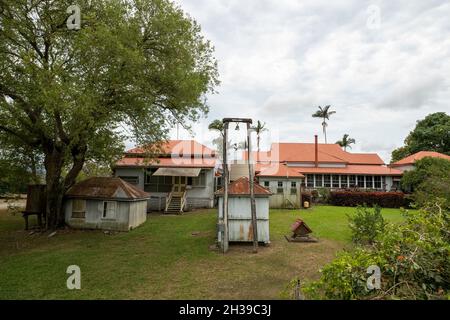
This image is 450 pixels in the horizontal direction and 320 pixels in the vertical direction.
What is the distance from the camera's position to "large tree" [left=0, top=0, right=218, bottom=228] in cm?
1073

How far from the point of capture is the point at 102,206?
1545cm

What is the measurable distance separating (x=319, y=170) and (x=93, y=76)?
2851 cm

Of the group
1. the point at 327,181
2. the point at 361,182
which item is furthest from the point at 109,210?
the point at 361,182

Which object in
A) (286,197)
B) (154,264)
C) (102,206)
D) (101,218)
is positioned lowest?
(154,264)

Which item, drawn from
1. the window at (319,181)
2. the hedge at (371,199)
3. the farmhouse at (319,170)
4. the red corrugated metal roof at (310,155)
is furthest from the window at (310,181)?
the hedge at (371,199)

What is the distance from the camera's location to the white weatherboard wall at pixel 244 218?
12.2 metres

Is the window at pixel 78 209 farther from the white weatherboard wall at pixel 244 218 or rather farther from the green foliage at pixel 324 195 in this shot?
the green foliage at pixel 324 195

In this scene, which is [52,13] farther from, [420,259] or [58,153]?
[420,259]

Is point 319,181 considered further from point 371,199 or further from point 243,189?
point 243,189

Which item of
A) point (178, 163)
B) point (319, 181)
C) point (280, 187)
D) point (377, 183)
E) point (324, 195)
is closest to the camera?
point (178, 163)

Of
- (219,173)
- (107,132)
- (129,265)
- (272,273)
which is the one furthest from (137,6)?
(219,173)

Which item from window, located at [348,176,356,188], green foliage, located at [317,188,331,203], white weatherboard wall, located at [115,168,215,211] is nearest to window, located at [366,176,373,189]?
window, located at [348,176,356,188]

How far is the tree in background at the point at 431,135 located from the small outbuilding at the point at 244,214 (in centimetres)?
4756

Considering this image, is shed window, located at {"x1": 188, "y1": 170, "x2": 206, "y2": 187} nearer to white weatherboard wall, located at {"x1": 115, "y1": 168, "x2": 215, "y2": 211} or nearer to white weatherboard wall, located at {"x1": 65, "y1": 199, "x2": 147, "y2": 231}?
white weatherboard wall, located at {"x1": 115, "y1": 168, "x2": 215, "y2": 211}
